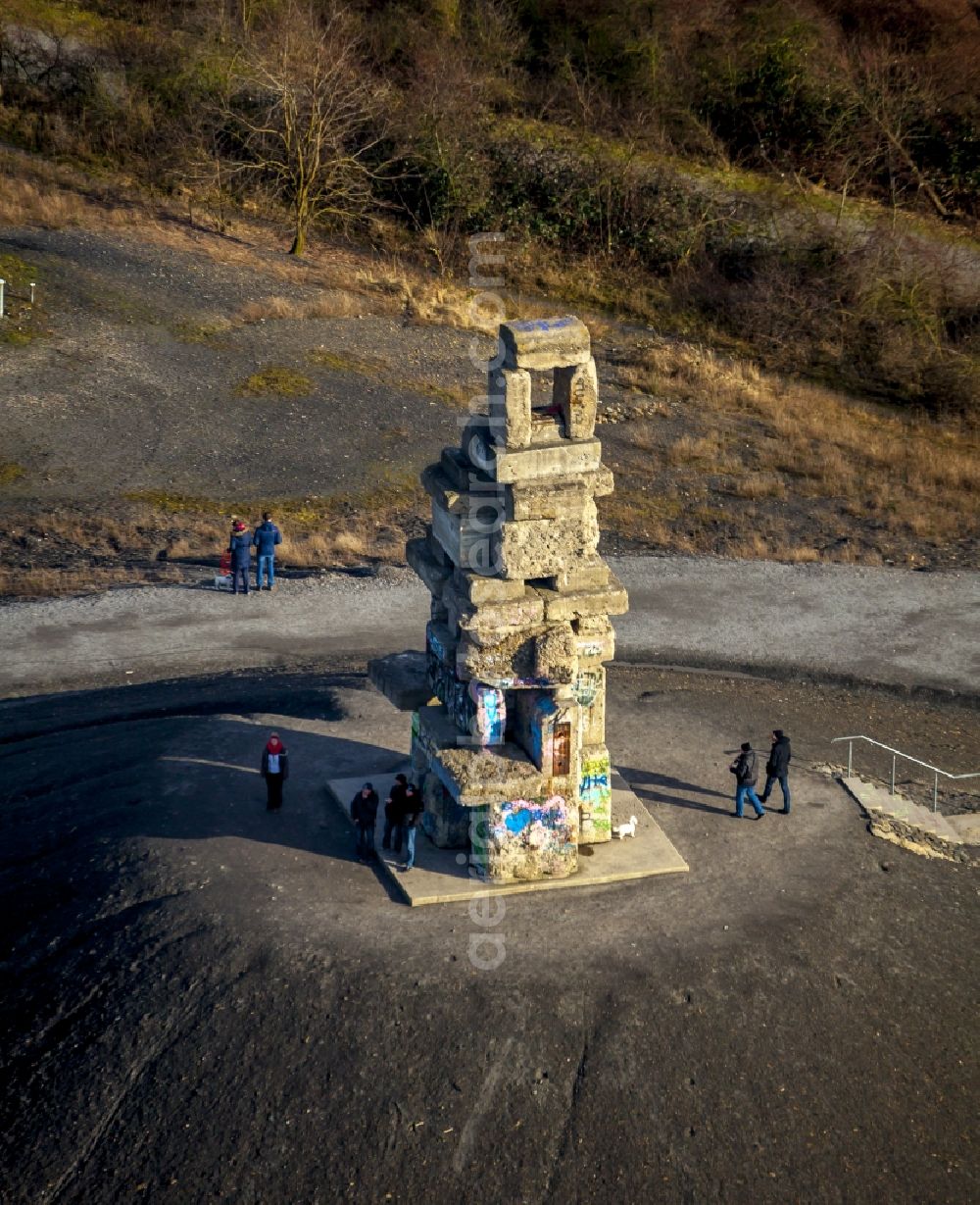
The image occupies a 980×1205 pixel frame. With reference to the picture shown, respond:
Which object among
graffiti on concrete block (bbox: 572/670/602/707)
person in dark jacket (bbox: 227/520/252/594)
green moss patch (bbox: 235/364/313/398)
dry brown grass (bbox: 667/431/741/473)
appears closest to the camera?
graffiti on concrete block (bbox: 572/670/602/707)

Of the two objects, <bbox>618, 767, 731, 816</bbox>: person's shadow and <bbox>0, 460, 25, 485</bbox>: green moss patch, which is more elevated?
<bbox>0, 460, 25, 485</bbox>: green moss patch

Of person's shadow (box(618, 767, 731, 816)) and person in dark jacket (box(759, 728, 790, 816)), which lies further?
→ person's shadow (box(618, 767, 731, 816))

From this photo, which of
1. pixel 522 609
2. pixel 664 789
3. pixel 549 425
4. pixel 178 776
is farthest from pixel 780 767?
pixel 178 776

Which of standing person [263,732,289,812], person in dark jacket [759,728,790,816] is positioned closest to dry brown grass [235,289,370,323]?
standing person [263,732,289,812]

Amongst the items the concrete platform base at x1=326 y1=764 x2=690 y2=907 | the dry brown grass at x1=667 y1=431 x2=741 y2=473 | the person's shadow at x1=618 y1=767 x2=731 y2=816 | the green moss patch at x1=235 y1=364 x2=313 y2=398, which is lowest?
the concrete platform base at x1=326 y1=764 x2=690 y2=907

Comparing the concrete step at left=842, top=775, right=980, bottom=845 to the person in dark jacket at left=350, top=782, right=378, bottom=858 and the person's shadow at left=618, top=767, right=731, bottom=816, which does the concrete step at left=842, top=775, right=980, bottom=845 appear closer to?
the person's shadow at left=618, top=767, right=731, bottom=816

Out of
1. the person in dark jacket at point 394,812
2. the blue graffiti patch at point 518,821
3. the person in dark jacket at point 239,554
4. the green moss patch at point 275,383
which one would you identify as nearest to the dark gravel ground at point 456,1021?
the person in dark jacket at point 394,812
